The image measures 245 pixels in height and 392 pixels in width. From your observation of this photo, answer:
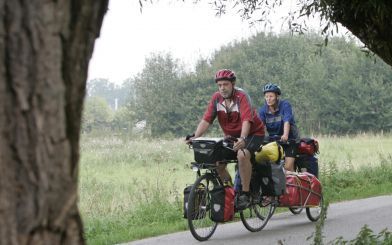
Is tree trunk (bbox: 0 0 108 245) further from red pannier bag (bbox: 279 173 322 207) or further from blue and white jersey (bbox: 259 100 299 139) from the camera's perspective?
blue and white jersey (bbox: 259 100 299 139)

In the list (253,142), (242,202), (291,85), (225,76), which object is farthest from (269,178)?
(291,85)

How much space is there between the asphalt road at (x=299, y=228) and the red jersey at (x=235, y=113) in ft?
4.39

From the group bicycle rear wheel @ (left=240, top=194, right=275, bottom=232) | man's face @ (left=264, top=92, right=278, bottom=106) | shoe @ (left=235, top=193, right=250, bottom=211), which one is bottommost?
bicycle rear wheel @ (left=240, top=194, right=275, bottom=232)

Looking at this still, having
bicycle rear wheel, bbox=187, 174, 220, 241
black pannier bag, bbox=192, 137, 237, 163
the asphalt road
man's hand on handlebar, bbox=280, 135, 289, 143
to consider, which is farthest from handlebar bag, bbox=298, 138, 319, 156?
black pannier bag, bbox=192, 137, 237, 163

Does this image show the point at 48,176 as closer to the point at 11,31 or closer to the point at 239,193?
the point at 11,31

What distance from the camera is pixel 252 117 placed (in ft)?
29.2

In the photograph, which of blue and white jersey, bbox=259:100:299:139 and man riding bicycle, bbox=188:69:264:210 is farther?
blue and white jersey, bbox=259:100:299:139

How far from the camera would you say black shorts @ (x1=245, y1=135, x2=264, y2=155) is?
9.01 metres

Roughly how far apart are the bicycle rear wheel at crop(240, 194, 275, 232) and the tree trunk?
24.6ft

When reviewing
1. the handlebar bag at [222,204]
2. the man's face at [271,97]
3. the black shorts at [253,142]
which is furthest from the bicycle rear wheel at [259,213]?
the man's face at [271,97]

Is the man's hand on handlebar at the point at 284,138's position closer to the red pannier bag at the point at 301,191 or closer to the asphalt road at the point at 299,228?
the red pannier bag at the point at 301,191

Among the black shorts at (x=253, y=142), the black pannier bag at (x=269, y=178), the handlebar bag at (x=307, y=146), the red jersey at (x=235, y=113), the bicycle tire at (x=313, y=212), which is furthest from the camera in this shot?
the handlebar bag at (x=307, y=146)

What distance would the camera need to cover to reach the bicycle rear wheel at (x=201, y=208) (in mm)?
8711

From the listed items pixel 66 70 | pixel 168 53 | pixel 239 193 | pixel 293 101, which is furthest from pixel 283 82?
pixel 66 70
